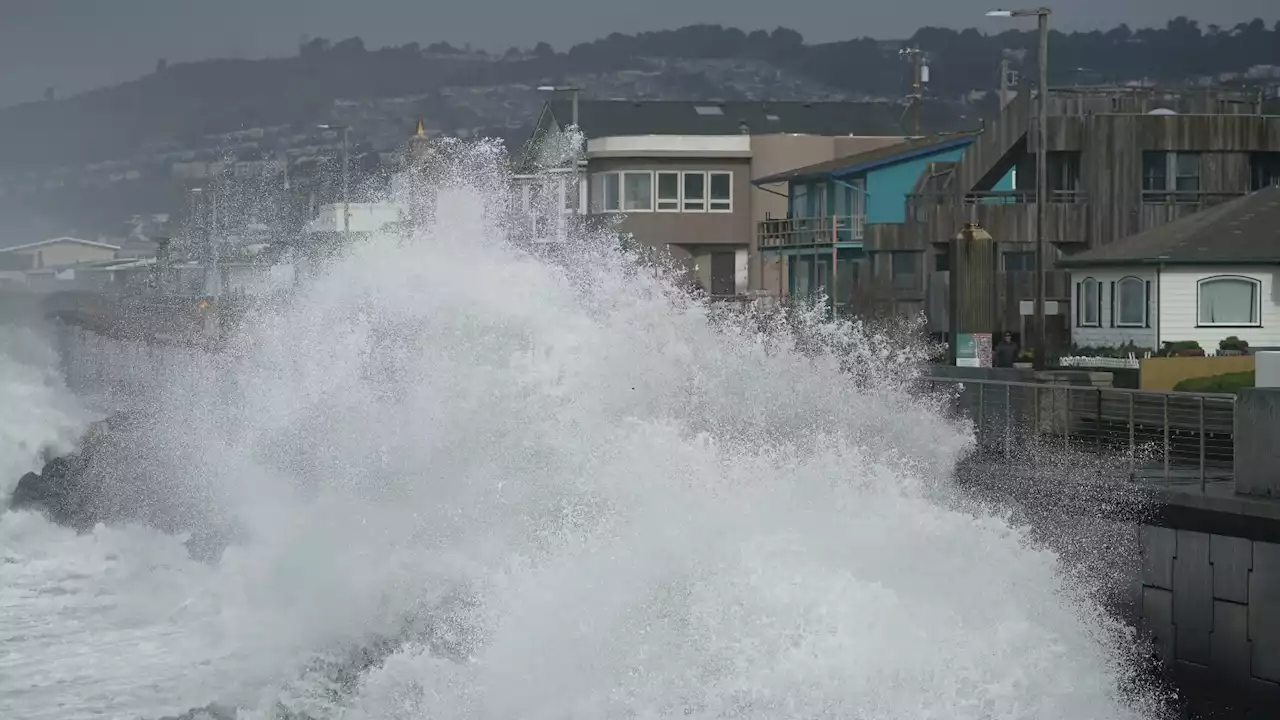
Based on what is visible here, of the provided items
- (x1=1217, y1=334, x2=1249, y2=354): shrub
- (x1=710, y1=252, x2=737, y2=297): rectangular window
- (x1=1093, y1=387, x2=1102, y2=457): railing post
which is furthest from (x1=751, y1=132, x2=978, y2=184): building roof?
(x1=1093, y1=387, x2=1102, y2=457): railing post

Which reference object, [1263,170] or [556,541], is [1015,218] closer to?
[1263,170]

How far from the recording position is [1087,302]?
3538 cm

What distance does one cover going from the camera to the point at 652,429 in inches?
628

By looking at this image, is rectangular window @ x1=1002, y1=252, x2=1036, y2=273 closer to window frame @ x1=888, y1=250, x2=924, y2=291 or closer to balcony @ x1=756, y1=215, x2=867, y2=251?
window frame @ x1=888, y1=250, x2=924, y2=291

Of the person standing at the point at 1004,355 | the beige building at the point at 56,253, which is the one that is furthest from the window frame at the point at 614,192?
the beige building at the point at 56,253

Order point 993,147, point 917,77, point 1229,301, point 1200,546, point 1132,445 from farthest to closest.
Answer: point 917,77, point 993,147, point 1229,301, point 1132,445, point 1200,546

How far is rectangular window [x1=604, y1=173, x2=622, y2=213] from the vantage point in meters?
64.4

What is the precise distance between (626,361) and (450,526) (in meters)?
2.23

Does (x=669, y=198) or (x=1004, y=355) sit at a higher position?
(x=669, y=198)

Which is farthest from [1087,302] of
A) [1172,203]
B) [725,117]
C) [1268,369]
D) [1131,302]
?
[725,117]

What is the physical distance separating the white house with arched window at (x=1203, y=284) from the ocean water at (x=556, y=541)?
33.8 ft

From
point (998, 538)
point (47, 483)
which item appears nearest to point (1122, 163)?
point (47, 483)

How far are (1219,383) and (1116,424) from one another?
4.88 meters

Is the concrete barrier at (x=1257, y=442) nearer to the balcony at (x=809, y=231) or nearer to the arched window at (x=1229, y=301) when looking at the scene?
the arched window at (x=1229, y=301)
